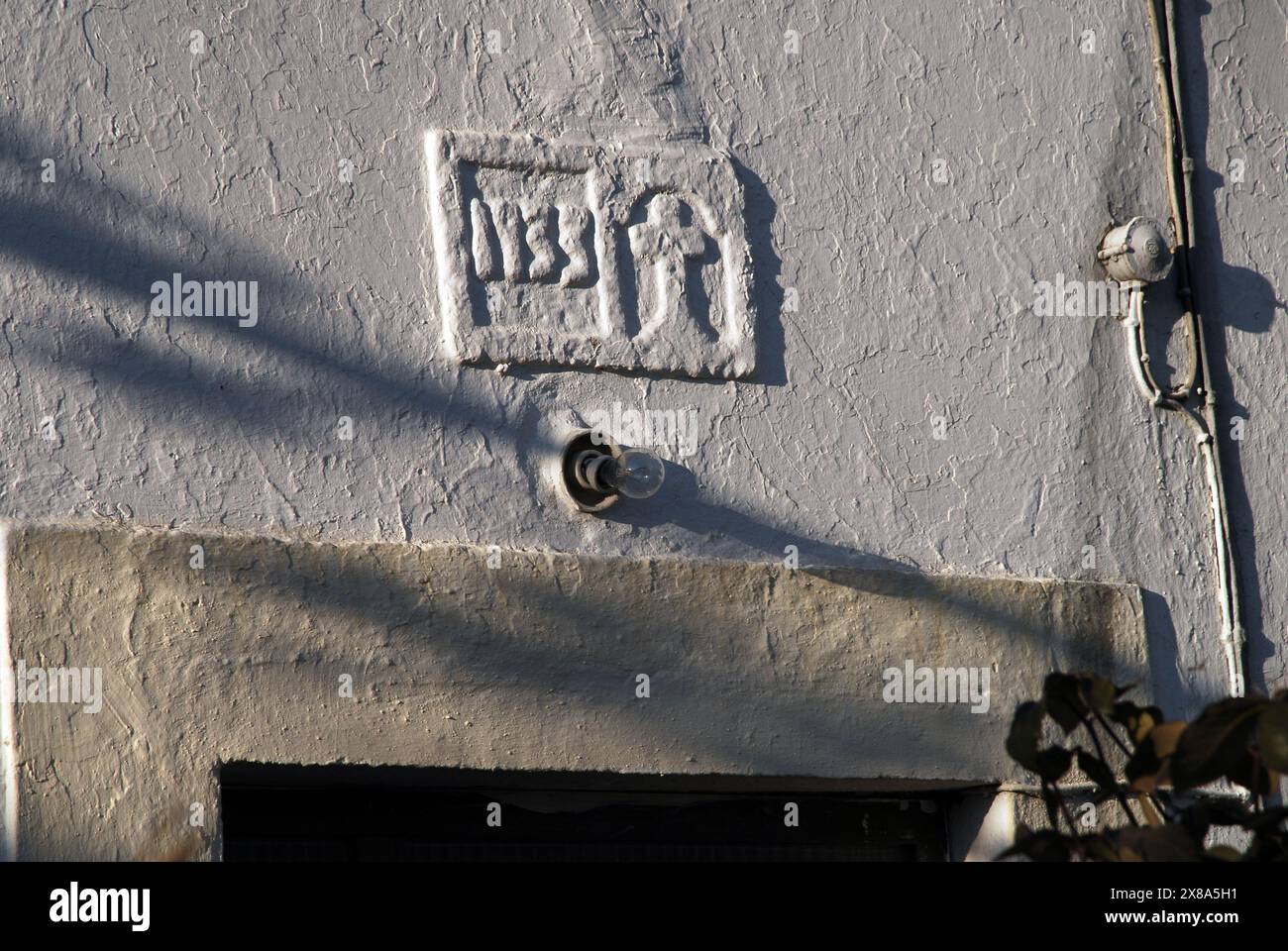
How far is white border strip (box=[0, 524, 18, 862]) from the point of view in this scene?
332 cm

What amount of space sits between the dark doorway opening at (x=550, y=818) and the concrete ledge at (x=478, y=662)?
4.1 inches

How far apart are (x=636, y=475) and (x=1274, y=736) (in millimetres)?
1870

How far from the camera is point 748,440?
407cm

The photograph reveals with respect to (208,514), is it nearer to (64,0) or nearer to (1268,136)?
(64,0)

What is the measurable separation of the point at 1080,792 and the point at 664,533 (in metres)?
1.14

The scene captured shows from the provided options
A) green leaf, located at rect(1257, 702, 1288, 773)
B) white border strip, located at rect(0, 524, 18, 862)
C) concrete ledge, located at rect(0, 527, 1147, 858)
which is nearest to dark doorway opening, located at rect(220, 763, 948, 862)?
concrete ledge, located at rect(0, 527, 1147, 858)

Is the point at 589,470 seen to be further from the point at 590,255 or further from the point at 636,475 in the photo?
the point at 590,255

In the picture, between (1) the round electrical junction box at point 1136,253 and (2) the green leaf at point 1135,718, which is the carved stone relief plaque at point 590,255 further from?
(2) the green leaf at point 1135,718

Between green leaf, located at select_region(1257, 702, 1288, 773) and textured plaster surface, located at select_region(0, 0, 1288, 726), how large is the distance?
1.90 meters

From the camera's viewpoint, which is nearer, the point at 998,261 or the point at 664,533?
the point at 664,533

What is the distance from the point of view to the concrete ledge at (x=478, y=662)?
135 inches

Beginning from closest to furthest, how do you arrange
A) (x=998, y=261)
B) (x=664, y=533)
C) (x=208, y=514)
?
1. (x=208, y=514)
2. (x=664, y=533)
3. (x=998, y=261)

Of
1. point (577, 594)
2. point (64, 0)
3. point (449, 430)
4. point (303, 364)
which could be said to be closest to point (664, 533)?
point (577, 594)

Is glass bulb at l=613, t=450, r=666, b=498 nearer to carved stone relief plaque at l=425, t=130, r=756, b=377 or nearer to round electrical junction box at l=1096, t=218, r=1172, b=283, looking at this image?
carved stone relief plaque at l=425, t=130, r=756, b=377
